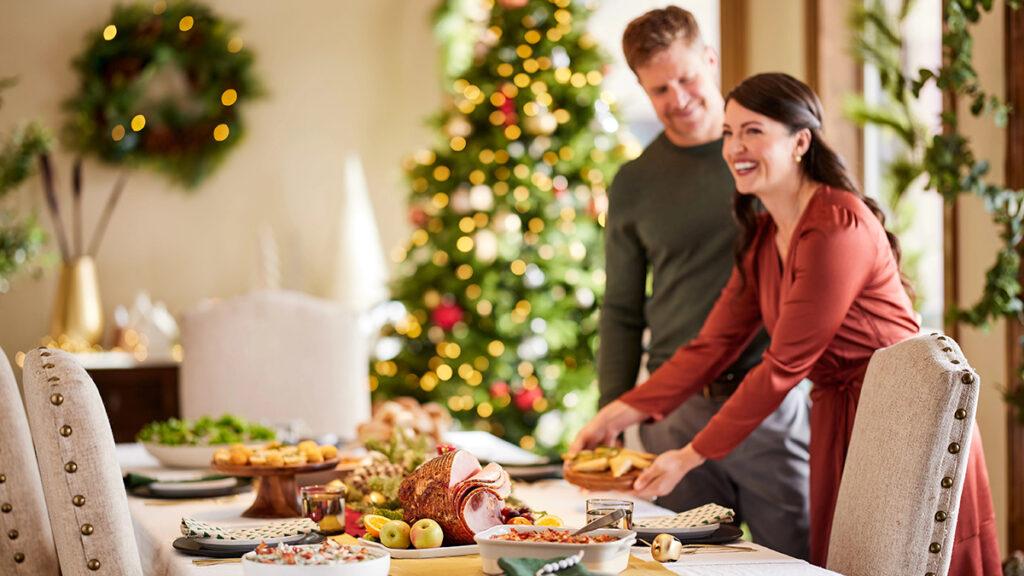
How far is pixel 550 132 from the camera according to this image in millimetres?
5309

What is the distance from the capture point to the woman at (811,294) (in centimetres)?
210

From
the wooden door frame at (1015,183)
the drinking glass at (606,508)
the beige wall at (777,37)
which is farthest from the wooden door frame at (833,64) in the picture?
the drinking glass at (606,508)

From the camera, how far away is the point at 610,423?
2.49 meters

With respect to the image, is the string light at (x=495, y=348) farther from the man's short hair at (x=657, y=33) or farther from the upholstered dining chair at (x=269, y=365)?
the man's short hair at (x=657, y=33)

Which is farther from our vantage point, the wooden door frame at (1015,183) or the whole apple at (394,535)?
the wooden door frame at (1015,183)

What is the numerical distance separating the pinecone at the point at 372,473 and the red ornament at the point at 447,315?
322 cm

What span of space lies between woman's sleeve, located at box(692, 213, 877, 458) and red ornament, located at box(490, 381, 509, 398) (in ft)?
9.96

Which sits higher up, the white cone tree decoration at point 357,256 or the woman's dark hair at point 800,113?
the woman's dark hair at point 800,113

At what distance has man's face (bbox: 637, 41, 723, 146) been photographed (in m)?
2.58

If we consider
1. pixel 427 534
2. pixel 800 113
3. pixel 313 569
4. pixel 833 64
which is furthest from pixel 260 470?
pixel 833 64

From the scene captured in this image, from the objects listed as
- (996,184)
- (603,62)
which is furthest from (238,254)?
(996,184)

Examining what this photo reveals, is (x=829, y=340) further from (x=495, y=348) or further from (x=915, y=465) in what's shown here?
(x=495, y=348)

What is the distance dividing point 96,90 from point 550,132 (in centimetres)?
218

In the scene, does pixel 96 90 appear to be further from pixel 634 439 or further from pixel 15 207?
pixel 634 439
